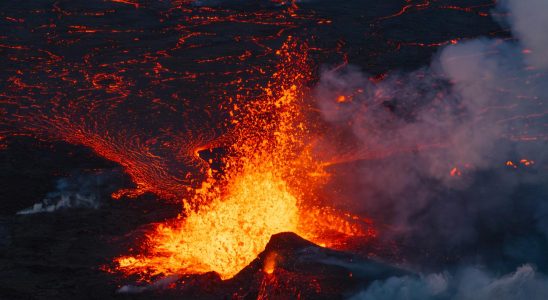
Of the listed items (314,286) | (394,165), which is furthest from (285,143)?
(314,286)

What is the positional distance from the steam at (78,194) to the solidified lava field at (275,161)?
0.06ft

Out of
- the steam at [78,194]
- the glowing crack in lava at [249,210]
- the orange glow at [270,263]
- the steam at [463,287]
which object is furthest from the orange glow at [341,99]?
the steam at [463,287]

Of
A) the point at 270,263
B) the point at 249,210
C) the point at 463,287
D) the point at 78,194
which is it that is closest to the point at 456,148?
the point at 249,210

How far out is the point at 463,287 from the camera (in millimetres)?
3672

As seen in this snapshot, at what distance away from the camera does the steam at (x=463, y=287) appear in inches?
137

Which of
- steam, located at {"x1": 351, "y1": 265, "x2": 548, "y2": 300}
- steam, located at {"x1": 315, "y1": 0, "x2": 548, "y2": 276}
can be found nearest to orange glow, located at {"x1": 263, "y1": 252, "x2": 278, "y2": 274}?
steam, located at {"x1": 351, "y1": 265, "x2": 548, "y2": 300}

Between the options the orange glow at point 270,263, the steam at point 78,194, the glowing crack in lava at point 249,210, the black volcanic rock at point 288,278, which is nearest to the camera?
the black volcanic rock at point 288,278

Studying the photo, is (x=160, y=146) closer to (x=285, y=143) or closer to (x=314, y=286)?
(x=285, y=143)

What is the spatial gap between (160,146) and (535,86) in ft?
15.2

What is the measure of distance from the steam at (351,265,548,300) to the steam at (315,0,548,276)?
0.11m

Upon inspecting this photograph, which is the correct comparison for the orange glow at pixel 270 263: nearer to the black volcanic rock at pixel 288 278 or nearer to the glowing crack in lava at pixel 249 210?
the black volcanic rock at pixel 288 278

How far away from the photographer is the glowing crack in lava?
16.2ft

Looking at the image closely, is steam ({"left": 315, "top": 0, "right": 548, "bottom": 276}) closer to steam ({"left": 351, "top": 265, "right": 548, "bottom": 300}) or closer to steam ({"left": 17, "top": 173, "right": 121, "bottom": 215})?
steam ({"left": 351, "top": 265, "right": 548, "bottom": 300})

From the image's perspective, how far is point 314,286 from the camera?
13.2ft
